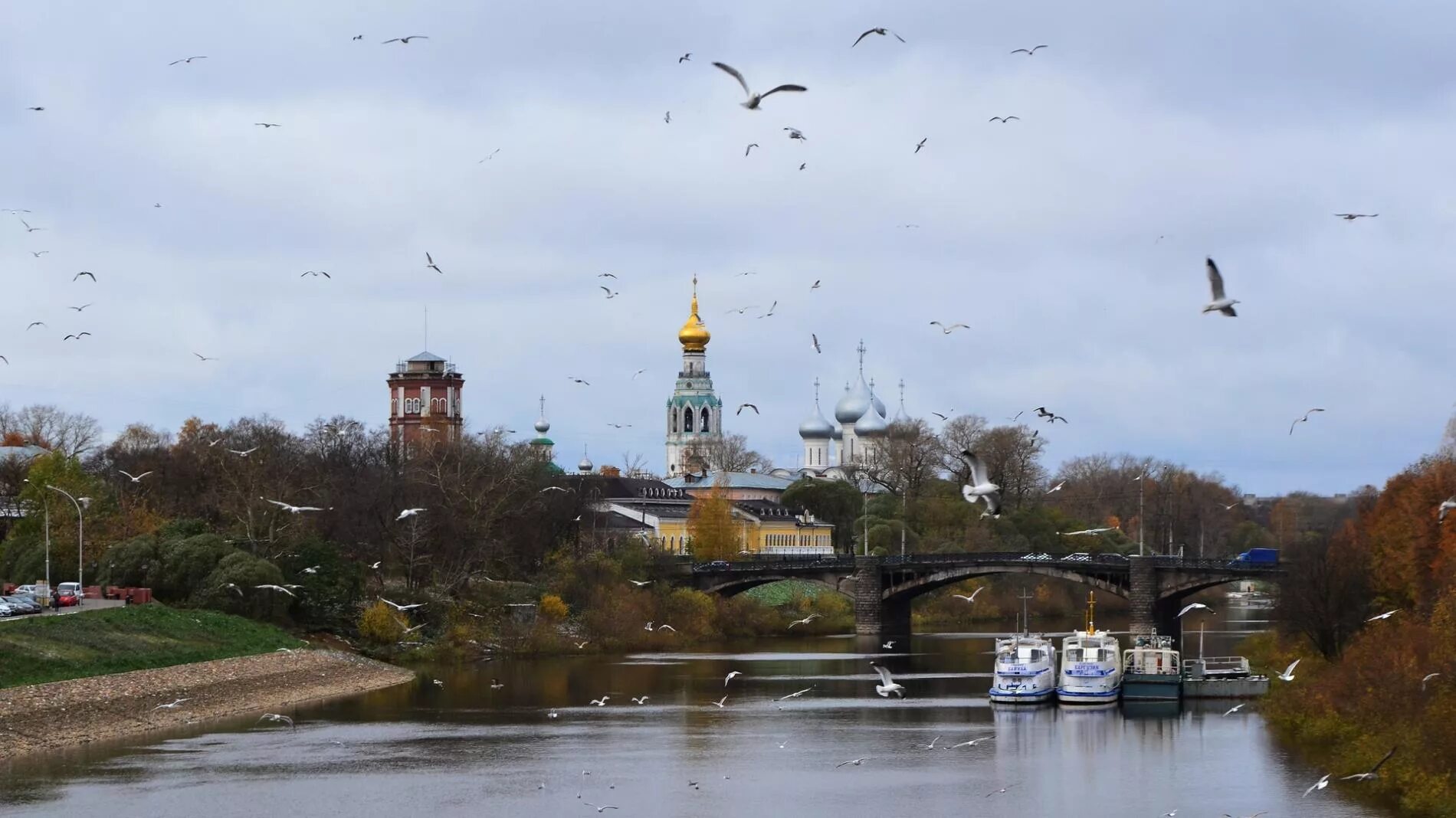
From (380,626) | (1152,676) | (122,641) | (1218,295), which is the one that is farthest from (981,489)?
(380,626)

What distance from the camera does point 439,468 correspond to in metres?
94.1

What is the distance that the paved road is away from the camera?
216ft

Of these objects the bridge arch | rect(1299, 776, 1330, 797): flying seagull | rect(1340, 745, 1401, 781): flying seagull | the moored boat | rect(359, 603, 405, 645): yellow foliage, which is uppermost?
the bridge arch

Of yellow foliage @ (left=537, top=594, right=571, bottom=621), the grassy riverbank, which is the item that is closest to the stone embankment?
the grassy riverbank

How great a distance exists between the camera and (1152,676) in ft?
224

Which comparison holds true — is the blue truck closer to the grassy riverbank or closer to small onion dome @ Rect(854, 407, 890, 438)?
the grassy riverbank

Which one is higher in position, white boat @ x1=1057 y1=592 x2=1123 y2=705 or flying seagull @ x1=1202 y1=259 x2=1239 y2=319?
flying seagull @ x1=1202 y1=259 x2=1239 y2=319

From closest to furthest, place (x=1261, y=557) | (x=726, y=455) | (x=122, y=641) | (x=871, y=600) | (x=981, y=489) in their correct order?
(x=981, y=489) < (x=122, y=641) < (x=1261, y=557) < (x=871, y=600) < (x=726, y=455)

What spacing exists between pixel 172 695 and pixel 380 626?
19.7m

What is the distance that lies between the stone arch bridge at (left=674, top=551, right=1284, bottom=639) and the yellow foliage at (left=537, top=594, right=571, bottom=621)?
595 inches

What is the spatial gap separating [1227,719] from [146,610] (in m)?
34.2

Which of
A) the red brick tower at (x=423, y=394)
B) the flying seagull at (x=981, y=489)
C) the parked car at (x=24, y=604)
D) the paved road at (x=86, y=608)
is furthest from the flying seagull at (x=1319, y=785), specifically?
the red brick tower at (x=423, y=394)

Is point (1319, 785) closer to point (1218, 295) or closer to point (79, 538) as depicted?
point (1218, 295)

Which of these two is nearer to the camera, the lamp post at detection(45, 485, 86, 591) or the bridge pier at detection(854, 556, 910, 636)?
the lamp post at detection(45, 485, 86, 591)
